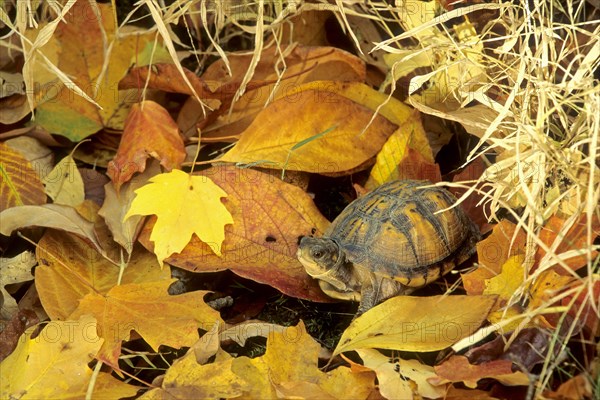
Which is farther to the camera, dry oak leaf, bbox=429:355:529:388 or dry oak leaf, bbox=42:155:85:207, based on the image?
dry oak leaf, bbox=42:155:85:207

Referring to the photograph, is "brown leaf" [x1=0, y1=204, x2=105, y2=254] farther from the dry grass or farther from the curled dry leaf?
the dry grass

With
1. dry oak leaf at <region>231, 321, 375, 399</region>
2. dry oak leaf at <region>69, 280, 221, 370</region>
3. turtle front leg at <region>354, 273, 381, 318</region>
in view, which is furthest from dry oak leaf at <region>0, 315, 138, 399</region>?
turtle front leg at <region>354, 273, 381, 318</region>

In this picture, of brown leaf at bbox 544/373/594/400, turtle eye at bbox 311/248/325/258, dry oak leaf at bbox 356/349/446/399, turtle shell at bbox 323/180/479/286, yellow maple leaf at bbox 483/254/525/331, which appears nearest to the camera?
brown leaf at bbox 544/373/594/400

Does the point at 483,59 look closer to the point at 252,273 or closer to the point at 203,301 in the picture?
the point at 252,273

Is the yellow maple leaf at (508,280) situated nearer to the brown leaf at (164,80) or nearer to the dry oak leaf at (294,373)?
the dry oak leaf at (294,373)

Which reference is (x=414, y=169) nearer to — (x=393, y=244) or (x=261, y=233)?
(x=393, y=244)

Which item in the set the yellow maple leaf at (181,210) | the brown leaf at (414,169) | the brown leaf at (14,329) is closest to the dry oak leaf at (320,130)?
the brown leaf at (414,169)

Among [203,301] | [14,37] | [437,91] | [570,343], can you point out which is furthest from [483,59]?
[14,37]
